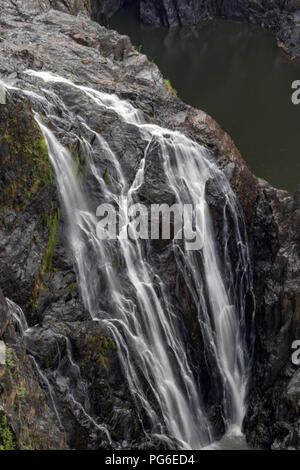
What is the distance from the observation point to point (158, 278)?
16.1 meters

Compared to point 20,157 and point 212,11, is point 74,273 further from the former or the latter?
point 212,11

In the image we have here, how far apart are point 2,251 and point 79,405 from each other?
3792 millimetres

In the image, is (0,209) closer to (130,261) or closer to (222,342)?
(130,261)

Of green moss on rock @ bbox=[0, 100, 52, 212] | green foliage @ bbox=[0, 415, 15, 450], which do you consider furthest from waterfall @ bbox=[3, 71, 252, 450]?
green foliage @ bbox=[0, 415, 15, 450]

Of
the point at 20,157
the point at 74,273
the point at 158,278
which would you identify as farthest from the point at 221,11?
the point at 74,273

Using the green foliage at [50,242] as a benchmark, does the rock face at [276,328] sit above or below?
below

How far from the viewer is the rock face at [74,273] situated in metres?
13.3

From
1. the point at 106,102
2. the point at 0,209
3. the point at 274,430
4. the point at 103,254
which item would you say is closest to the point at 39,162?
the point at 0,209

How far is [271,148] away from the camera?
3086cm

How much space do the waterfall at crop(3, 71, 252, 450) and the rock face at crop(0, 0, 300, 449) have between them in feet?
0.95

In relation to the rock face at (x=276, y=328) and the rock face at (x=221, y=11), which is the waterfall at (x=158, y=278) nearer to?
the rock face at (x=276, y=328)

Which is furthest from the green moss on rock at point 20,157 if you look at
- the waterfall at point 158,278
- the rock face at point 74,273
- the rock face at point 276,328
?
the rock face at point 276,328

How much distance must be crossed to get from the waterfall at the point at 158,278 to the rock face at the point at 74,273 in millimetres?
290

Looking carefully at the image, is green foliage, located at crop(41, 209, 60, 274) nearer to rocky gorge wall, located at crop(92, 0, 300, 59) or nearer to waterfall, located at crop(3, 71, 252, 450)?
waterfall, located at crop(3, 71, 252, 450)
